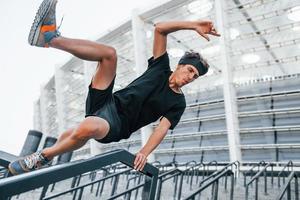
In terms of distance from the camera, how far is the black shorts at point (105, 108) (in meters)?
2.01

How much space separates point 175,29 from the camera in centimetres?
217

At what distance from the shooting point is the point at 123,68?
16.8 m

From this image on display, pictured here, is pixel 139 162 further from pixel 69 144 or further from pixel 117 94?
pixel 117 94

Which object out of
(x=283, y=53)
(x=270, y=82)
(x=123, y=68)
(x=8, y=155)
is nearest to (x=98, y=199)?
(x=8, y=155)

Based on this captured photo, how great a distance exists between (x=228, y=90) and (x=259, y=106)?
1.08 m

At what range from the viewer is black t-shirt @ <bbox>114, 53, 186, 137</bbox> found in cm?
218

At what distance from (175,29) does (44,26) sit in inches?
34.2

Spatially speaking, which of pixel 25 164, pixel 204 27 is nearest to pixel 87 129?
pixel 25 164

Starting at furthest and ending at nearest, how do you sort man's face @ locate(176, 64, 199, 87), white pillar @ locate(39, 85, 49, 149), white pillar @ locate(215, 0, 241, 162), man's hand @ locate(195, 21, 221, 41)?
white pillar @ locate(39, 85, 49, 149)
white pillar @ locate(215, 0, 241, 162)
man's face @ locate(176, 64, 199, 87)
man's hand @ locate(195, 21, 221, 41)

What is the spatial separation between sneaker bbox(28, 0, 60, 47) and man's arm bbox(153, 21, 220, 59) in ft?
2.33

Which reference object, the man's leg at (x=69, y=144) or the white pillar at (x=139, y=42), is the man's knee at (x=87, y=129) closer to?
the man's leg at (x=69, y=144)

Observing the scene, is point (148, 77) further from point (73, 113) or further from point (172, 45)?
point (73, 113)

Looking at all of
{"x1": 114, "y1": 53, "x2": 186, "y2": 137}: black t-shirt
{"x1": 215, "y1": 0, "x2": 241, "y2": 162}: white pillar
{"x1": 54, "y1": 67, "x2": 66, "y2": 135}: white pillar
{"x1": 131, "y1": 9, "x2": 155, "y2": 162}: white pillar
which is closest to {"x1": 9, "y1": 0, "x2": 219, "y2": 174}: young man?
{"x1": 114, "y1": 53, "x2": 186, "y2": 137}: black t-shirt

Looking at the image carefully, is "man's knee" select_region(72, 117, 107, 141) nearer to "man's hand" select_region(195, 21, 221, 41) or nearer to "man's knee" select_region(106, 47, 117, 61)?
"man's knee" select_region(106, 47, 117, 61)
